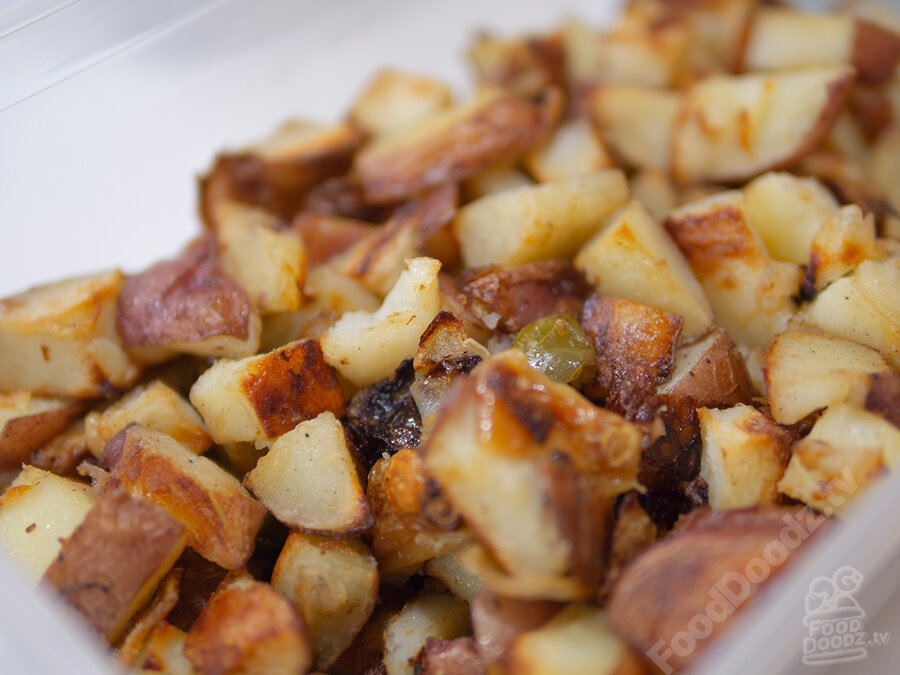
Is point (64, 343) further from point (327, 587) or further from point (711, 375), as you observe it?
point (711, 375)

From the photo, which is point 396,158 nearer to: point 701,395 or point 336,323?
point 336,323

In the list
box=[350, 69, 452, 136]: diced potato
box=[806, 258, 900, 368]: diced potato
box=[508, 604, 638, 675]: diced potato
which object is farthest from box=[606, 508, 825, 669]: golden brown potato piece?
box=[350, 69, 452, 136]: diced potato

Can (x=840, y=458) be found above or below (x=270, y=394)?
below

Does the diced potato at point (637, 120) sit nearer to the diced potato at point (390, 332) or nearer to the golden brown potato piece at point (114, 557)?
the diced potato at point (390, 332)

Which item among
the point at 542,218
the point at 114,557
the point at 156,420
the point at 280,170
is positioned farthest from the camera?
the point at 280,170

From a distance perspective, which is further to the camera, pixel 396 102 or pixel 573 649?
pixel 396 102

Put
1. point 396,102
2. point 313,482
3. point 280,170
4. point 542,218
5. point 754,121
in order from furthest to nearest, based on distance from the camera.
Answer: point 396,102 < point 280,170 < point 754,121 < point 542,218 < point 313,482

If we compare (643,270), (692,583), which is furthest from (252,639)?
(643,270)
